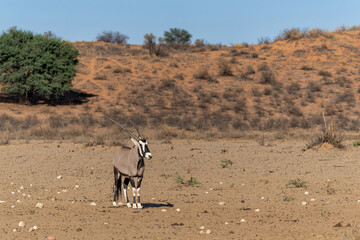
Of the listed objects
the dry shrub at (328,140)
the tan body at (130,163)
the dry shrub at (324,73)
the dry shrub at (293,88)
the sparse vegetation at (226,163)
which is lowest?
the sparse vegetation at (226,163)

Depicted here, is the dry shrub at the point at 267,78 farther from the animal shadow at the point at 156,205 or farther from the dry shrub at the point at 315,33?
the animal shadow at the point at 156,205

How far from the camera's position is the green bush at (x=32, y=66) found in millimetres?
32375

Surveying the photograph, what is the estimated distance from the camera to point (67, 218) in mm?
7793

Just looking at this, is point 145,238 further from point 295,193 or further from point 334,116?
point 334,116

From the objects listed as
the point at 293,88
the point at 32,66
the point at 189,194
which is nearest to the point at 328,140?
the point at 189,194

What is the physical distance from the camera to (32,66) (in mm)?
32500

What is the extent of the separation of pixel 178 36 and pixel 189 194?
5560 cm

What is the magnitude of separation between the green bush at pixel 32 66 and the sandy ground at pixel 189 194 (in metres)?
14.7

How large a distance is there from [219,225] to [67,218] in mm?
2386

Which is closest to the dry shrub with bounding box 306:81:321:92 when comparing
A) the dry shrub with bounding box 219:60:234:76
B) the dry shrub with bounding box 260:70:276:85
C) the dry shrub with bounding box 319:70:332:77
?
the dry shrub with bounding box 319:70:332:77

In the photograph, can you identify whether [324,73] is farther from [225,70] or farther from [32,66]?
[32,66]

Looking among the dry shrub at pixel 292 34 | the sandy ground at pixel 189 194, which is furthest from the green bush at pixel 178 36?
the sandy ground at pixel 189 194

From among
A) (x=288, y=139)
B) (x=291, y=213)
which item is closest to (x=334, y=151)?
(x=288, y=139)

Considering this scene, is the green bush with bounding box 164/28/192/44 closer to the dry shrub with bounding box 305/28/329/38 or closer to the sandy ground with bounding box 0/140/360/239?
the dry shrub with bounding box 305/28/329/38
